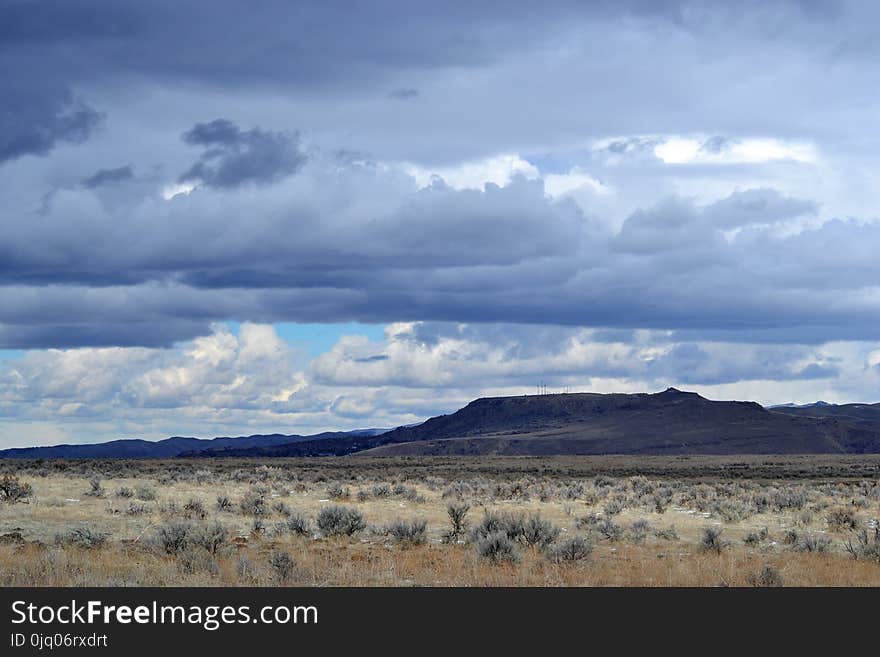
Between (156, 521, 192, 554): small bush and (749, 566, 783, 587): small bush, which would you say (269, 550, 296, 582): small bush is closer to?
(156, 521, 192, 554): small bush

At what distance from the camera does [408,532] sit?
982 inches

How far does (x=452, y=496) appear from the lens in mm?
44406

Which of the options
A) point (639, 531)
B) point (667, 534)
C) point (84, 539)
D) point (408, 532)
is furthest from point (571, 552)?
point (84, 539)

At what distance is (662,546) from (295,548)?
935 cm

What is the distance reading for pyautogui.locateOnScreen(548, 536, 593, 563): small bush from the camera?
2114 centimetres

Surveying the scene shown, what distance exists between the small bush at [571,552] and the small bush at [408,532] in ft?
14.2

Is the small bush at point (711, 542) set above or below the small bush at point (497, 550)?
below

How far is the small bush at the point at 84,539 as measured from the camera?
2233 cm

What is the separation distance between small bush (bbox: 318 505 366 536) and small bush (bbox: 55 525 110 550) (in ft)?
17.7

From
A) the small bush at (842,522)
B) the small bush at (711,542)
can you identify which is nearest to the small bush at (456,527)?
the small bush at (711,542)

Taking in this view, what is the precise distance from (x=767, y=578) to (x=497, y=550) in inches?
217

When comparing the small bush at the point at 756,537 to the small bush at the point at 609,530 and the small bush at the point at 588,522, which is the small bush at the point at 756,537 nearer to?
the small bush at the point at 609,530
